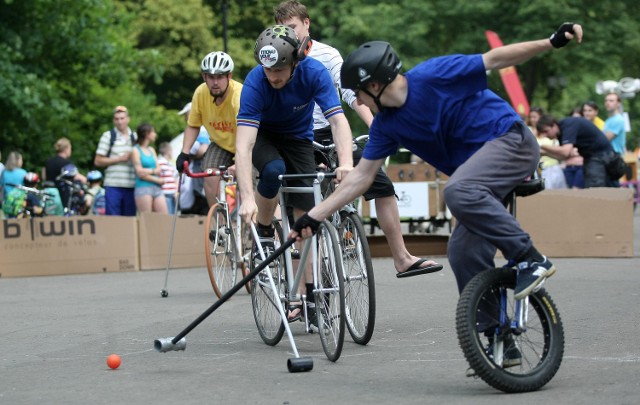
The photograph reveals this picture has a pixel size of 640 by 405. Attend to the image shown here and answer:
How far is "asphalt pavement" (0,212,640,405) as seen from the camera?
20.1 feet

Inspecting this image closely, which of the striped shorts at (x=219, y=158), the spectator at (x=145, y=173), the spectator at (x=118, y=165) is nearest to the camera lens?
the striped shorts at (x=219, y=158)

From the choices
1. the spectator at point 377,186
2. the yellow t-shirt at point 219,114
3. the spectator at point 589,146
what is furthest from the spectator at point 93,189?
the spectator at point 377,186

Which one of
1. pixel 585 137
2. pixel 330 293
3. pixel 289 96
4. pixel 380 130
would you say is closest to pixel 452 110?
pixel 380 130

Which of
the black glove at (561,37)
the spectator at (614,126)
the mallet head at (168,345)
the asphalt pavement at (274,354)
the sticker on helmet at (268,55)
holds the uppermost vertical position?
the sticker on helmet at (268,55)

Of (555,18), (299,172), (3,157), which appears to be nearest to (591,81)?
(555,18)

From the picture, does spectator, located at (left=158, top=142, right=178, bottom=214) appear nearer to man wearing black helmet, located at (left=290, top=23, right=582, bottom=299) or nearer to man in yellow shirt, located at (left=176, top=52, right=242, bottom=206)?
man in yellow shirt, located at (left=176, top=52, right=242, bottom=206)

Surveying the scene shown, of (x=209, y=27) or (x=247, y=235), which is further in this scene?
(x=209, y=27)

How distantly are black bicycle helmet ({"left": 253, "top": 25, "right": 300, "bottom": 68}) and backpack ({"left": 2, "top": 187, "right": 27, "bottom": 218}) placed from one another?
13.2 m

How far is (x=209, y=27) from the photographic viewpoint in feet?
155

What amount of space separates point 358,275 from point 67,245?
8.24 m

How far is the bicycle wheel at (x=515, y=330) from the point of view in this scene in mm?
5922

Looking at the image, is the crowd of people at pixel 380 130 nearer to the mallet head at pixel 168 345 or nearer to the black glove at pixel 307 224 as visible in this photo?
the black glove at pixel 307 224

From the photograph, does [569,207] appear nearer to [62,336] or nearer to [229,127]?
[229,127]

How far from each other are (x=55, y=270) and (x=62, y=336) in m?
6.49
